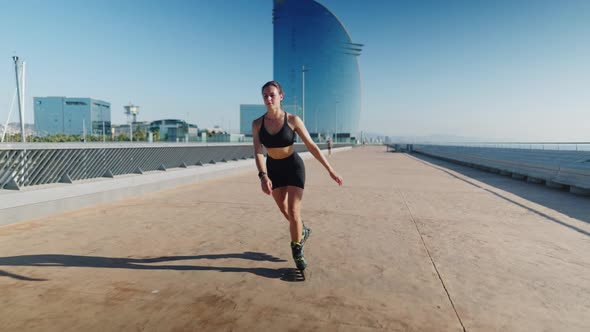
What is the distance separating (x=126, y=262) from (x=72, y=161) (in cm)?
462

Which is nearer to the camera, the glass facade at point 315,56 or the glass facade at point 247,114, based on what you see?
the glass facade at point 247,114

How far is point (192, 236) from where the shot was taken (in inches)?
171

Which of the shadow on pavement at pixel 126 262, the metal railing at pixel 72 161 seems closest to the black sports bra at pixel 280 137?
the shadow on pavement at pixel 126 262

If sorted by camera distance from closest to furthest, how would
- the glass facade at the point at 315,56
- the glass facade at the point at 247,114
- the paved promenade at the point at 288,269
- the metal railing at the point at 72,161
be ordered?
the paved promenade at the point at 288,269 → the metal railing at the point at 72,161 → the glass facade at the point at 247,114 → the glass facade at the point at 315,56

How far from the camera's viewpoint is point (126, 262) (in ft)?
11.0

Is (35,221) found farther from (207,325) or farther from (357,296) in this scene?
(357,296)

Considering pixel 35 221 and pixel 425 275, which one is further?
pixel 35 221

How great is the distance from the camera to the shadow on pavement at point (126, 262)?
3.16 metres

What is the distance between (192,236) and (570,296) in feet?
13.8

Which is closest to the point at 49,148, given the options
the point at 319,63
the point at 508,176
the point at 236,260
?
the point at 236,260

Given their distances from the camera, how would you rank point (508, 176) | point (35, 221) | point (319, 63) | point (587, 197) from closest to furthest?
point (35, 221)
point (587, 197)
point (508, 176)
point (319, 63)

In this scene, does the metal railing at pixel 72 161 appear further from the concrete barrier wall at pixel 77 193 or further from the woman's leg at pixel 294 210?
the woman's leg at pixel 294 210

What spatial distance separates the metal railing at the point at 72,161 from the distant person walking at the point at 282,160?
4.83 m

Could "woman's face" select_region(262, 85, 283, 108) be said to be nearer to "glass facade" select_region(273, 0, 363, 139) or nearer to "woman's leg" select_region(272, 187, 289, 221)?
"woman's leg" select_region(272, 187, 289, 221)
